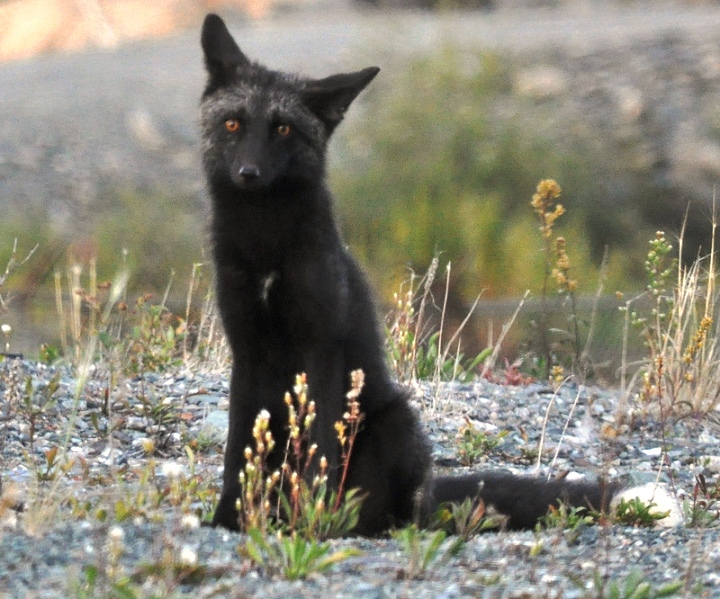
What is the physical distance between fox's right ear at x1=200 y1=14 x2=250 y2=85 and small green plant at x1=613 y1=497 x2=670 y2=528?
7.74ft

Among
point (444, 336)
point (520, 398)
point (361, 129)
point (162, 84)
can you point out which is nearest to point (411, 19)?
point (162, 84)

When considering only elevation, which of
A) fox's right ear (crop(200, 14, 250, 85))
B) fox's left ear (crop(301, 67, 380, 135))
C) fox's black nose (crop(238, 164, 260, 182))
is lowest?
fox's black nose (crop(238, 164, 260, 182))

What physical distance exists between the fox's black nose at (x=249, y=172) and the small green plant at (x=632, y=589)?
200 centimetres

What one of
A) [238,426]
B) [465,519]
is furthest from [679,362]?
[238,426]

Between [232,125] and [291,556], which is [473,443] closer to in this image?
[232,125]

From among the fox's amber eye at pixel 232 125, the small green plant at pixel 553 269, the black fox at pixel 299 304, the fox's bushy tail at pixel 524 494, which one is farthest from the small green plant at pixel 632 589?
the small green plant at pixel 553 269

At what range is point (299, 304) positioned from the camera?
4551 mm

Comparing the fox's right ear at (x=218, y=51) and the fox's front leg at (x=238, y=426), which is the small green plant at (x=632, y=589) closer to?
the fox's front leg at (x=238, y=426)

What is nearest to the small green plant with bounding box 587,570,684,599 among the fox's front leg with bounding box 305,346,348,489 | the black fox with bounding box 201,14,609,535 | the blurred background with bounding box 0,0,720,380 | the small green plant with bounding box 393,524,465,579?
the small green plant with bounding box 393,524,465,579

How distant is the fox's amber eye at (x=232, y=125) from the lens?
15.9 ft

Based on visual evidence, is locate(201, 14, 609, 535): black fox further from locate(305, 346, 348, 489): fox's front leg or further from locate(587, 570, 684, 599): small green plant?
locate(587, 570, 684, 599): small green plant

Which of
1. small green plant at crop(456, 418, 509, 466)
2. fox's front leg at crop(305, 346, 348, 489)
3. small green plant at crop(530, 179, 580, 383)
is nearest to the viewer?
fox's front leg at crop(305, 346, 348, 489)

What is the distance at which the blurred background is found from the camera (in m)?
11.0

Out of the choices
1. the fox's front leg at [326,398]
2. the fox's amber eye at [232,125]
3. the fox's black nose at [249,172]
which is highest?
the fox's amber eye at [232,125]
